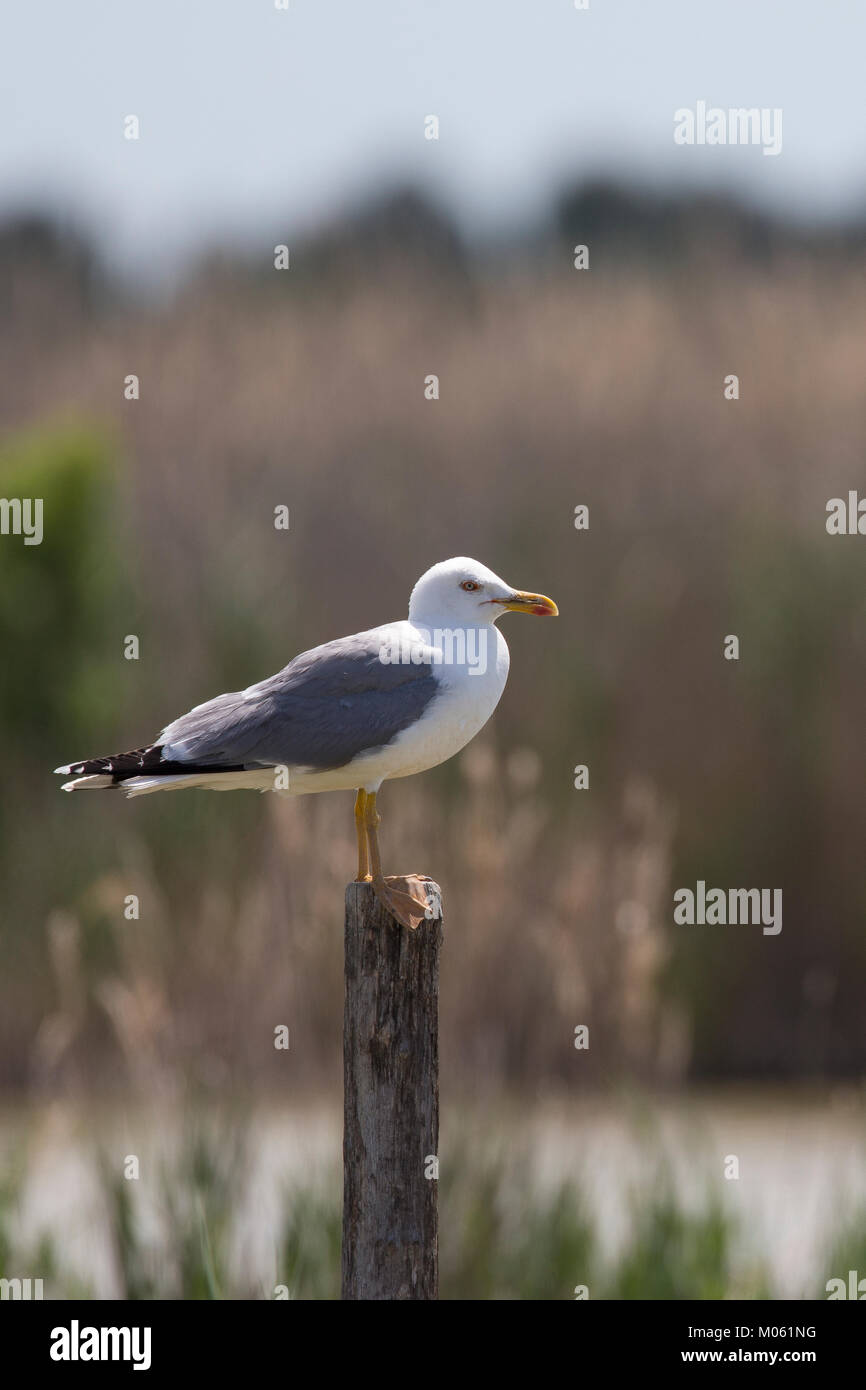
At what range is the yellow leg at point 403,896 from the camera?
132 inches

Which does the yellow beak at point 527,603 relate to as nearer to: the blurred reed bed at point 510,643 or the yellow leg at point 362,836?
the yellow leg at point 362,836

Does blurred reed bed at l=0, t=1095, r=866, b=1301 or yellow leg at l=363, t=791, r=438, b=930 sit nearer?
yellow leg at l=363, t=791, r=438, b=930

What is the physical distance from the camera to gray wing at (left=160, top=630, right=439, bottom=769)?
3438 millimetres

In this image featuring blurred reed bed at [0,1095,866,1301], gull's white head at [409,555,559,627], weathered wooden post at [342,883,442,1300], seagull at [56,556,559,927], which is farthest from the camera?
blurred reed bed at [0,1095,866,1301]

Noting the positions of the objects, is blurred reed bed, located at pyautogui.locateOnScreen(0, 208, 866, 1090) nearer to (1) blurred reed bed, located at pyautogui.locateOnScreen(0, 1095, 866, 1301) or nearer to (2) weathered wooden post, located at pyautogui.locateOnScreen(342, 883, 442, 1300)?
(1) blurred reed bed, located at pyautogui.locateOnScreen(0, 1095, 866, 1301)

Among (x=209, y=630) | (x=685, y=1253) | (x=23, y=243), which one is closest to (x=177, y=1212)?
(x=685, y=1253)

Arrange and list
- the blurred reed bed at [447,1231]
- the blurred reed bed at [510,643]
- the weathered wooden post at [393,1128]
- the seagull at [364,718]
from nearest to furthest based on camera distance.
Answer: the weathered wooden post at [393,1128], the seagull at [364,718], the blurred reed bed at [447,1231], the blurred reed bed at [510,643]

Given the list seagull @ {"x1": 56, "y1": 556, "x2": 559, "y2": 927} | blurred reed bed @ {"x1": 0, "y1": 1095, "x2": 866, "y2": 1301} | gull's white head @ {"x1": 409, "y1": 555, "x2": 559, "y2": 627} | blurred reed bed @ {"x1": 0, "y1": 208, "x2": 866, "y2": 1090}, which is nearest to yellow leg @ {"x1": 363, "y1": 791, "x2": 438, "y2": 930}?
seagull @ {"x1": 56, "y1": 556, "x2": 559, "y2": 927}

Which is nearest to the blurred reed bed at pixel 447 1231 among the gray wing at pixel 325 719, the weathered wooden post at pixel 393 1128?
the weathered wooden post at pixel 393 1128

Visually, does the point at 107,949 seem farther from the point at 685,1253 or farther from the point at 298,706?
the point at 298,706

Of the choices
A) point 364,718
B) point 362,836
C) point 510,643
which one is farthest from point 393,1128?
point 510,643

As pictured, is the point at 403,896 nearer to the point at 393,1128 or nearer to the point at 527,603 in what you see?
the point at 393,1128

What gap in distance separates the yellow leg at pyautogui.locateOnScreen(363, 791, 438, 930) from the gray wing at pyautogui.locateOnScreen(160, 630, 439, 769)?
0.67 ft

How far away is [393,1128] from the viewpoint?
130 inches
